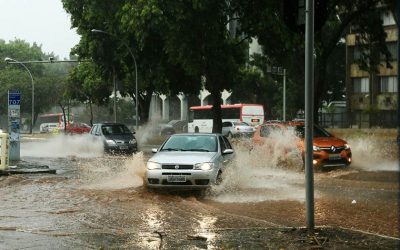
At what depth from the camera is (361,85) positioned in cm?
6112

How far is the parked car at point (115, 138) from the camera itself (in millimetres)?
28266

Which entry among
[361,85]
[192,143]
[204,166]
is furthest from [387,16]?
[361,85]

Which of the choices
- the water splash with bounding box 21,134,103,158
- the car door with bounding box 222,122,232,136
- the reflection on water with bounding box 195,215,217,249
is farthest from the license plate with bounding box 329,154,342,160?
the car door with bounding box 222,122,232,136

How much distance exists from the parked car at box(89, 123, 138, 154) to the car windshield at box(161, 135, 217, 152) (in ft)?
46.7

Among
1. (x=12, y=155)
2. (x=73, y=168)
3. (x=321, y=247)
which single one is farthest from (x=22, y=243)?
(x=12, y=155)

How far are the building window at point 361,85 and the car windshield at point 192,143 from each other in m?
49.3

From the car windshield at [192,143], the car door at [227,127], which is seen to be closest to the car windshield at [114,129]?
the car windshield at [192,143]

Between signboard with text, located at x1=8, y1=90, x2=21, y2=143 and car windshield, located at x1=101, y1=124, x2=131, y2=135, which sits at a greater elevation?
signboard with text, located at x1=8, y1=90, x2=21, y2=143

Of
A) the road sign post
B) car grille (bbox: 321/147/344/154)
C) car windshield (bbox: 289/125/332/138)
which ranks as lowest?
car grille (bbox: 321/147/344/154)

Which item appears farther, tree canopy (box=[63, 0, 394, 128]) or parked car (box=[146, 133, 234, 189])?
tree canopy (box=[63, 0, 394, 128])

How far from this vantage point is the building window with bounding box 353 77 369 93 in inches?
2386

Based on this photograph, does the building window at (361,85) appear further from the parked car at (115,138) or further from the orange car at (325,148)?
the orange car at (325,148)

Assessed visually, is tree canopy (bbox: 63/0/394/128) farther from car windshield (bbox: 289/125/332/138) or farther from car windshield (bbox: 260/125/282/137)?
car windshield (bbox: 289/125/332/138)

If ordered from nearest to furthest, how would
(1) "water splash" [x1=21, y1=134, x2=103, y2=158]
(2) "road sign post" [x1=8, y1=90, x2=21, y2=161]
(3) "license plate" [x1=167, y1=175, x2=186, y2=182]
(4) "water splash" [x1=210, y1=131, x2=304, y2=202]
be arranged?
(3) "license plate" [x1=167, y1=175, x2=186, y2=182]
(4) "water splash" [x1=210, y1=131, x2=304, y2=202]
(2) "road sign post" [x1=8, y1=90, x2=21, y2=161]
(1) "water splash" [x1=21, y1=134, x2=103, y2=158]
